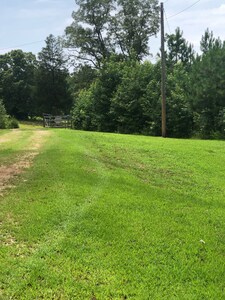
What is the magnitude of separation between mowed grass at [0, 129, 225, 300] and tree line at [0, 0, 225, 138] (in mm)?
10790

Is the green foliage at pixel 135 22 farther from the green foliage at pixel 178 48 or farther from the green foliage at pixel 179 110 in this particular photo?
the green foliage at pixel 179 110

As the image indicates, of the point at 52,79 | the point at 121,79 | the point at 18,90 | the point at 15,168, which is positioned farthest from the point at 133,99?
the point at 18,90

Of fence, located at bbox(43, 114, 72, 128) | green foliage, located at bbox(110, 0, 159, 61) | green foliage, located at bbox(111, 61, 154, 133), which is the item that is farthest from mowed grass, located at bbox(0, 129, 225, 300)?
green foliage, located at bbox(110, 0, 159, 61)

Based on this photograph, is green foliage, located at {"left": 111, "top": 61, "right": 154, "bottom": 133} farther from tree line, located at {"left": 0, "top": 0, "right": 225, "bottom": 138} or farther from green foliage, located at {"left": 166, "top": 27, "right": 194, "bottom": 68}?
green foliage, located at {"left": 166, "top": 27, "right": 194, "bottom": 68}

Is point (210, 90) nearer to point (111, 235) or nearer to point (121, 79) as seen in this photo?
point (121, 79)

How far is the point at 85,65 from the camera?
43094mm

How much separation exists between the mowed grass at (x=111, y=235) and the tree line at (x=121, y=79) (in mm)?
10790

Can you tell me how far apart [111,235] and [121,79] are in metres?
21.8

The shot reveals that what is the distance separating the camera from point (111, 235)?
4.04 m

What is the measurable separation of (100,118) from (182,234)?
852 inches

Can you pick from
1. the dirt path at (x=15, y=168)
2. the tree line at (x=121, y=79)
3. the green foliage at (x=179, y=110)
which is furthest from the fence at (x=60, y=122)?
the dirt path at (x=15, y=168)

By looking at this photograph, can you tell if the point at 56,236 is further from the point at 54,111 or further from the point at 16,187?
the point at 54,111

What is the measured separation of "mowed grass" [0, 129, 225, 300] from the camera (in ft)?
10.1

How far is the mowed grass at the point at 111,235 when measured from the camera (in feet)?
10.1
